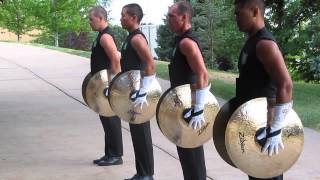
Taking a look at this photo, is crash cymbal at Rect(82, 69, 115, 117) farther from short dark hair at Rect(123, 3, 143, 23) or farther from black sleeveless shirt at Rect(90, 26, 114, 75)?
short dark hair at Rect(123, 3, 143, 23)

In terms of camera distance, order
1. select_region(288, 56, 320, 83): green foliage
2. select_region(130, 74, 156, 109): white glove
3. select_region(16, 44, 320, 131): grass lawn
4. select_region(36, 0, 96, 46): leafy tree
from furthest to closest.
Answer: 1. select_region(36, 0, 96, 46): leafy tree
2. select_region(288, 56, 320, 83): green foliage
3. select_region(16, 44, 320, 131): grass lawn
4. select_region(130, 74, 156, 109): white glove

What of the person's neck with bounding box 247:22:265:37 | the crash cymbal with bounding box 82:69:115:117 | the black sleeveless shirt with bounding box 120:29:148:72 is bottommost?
the crash cymbal with bounding box 82:69:115:117

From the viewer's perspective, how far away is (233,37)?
18.2m

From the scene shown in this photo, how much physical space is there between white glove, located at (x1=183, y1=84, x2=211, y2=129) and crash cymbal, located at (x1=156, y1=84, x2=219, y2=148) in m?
0.04

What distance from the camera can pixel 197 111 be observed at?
4.32 m

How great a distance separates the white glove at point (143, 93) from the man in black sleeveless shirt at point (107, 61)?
2.45ft

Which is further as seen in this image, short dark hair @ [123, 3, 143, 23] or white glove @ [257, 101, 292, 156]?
short dark hair @ [123, 3, 143, 23]

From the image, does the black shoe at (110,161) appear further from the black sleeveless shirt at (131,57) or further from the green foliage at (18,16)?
the green foliage at (18,16)

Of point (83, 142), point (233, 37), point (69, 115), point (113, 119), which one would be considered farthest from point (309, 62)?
point (113, 119)

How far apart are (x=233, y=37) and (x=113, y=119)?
1238cm

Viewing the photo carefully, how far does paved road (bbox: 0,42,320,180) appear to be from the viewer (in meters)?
6.24

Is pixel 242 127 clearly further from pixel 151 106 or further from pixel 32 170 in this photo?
pixel 32 170

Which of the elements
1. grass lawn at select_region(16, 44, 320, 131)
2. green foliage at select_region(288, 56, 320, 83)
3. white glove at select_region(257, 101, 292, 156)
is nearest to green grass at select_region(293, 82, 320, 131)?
grass lawn at select_region(16, 44, 320, 131)

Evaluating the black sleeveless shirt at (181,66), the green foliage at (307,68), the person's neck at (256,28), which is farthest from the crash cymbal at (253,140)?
the green foliage at (307,68)
